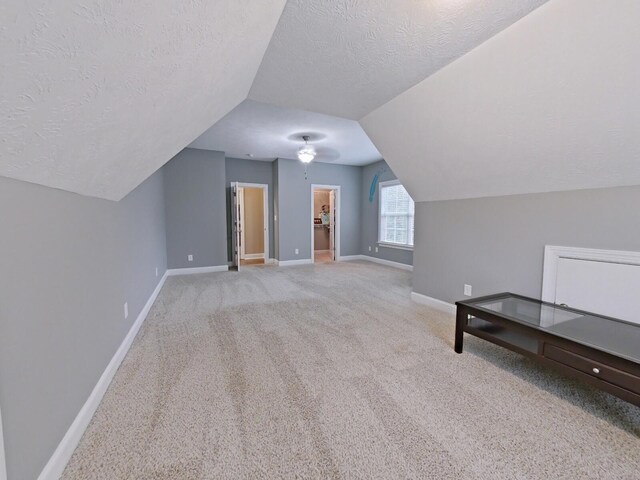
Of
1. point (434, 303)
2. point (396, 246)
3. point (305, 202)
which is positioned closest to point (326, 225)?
point (305, 202)

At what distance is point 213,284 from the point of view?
4.74 metres

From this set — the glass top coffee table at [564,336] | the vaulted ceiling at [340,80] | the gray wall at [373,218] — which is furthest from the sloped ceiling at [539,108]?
the gray wall at [373,218]

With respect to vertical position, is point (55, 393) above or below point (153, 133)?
below

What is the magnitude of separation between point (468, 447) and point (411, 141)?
2.59 m

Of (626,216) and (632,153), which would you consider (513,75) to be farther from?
(626,216)

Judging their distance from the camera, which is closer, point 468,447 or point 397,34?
point 468,447

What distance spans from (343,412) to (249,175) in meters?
5.98

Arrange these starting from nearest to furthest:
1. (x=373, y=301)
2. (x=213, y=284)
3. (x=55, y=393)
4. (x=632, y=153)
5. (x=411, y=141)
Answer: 1. (x=55, y=393)
2. (x=632, y=153)
3. (x=411, y=141)
4. (x=373, y=301)
5. (x=213, y=284)

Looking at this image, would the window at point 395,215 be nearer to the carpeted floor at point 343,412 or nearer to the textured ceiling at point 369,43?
the carpeted floor at point 343,412

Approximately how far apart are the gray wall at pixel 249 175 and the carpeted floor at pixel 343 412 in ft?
13.5

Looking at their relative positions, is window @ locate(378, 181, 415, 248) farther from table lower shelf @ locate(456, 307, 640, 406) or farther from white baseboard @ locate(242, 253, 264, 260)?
table lower shelf @ locate(456, 307, 640, 406)

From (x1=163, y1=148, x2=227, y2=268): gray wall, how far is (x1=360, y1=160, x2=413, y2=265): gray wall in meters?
3.62

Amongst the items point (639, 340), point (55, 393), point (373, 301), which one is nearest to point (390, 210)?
point (373, 301)

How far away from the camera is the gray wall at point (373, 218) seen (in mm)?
6488
